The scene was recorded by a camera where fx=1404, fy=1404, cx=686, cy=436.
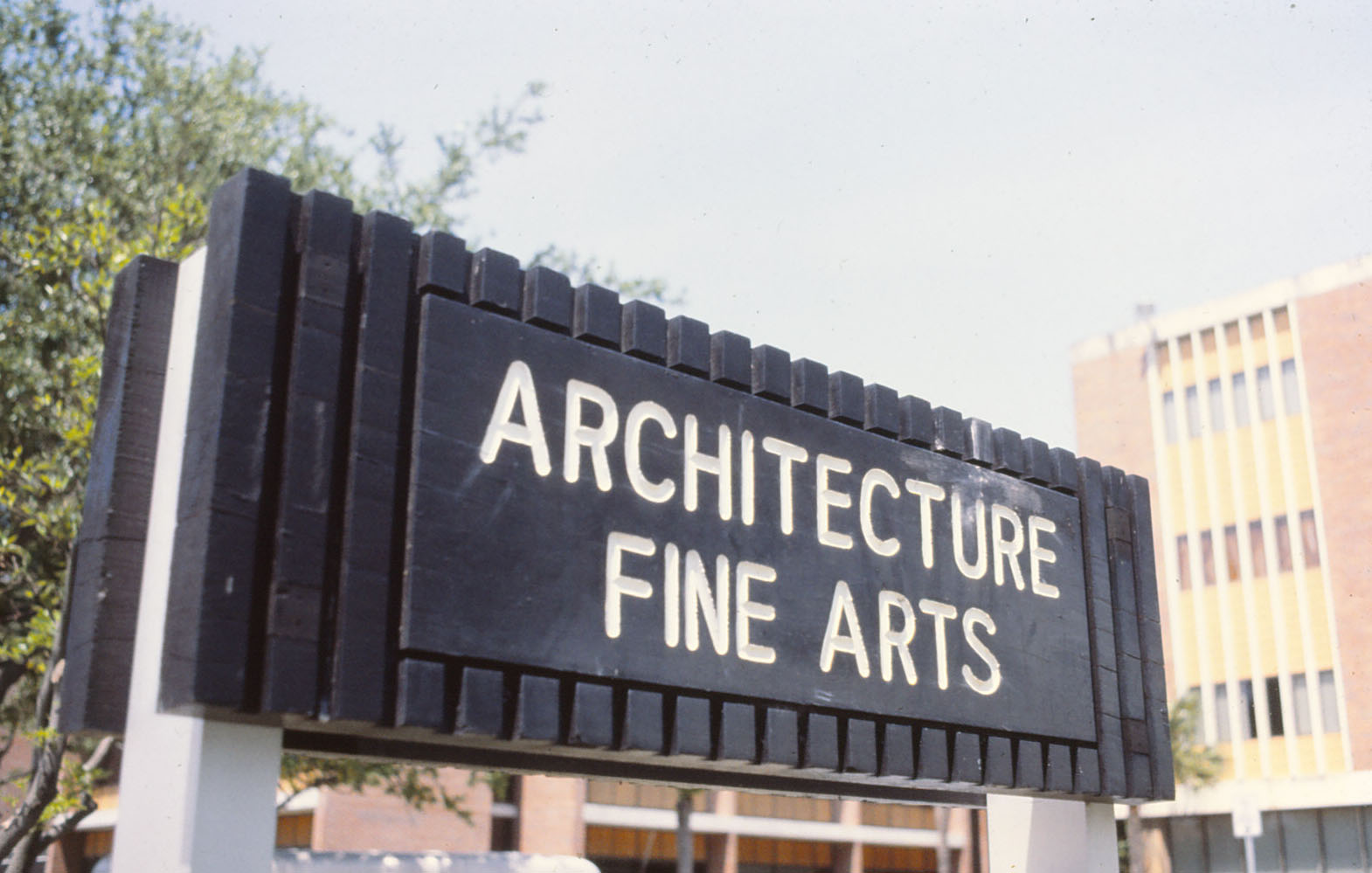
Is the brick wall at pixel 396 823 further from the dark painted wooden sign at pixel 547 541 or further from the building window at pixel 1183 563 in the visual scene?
the dark painted wooden sign at pixel 547 541

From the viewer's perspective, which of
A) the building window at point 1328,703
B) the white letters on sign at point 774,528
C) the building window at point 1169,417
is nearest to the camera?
the white letters on sign at point 774,528

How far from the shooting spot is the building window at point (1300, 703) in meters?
48.4

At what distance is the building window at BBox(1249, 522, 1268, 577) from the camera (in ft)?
166

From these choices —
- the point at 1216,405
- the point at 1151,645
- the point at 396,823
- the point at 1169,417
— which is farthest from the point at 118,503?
the point at 1169,417

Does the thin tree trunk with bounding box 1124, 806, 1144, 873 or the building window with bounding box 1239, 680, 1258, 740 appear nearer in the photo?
the thin tree trunk with bounding box 1124, 806, 1144, 873

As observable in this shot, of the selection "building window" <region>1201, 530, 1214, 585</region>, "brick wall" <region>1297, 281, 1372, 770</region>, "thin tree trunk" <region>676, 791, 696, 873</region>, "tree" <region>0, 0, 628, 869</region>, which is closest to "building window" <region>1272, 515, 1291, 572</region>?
"brick wall" <region>1297, 281, 1372, 770</region>

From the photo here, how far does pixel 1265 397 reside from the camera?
171 ft

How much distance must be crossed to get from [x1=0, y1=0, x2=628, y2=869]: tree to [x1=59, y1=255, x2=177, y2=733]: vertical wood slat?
7.93 m

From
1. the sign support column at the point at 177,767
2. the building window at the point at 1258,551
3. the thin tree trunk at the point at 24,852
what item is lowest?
the thin tree trunk at the point at 24,852

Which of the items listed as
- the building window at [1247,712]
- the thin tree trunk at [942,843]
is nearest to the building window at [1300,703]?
the building window at [1247,712]

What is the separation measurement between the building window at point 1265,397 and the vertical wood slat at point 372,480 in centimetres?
4981

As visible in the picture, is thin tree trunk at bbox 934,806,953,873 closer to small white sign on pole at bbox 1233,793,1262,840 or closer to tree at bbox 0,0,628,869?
small white sign on pole at bbox 1233,793,1262,840

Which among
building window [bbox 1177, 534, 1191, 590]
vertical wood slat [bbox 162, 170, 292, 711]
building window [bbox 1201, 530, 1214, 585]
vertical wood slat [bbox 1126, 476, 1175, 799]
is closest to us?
vertical wood slat [bbox 162, 170, 292, 711]

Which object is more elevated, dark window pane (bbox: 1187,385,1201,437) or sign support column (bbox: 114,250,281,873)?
dark window pane (bbox: 1187,385,1201,437)
